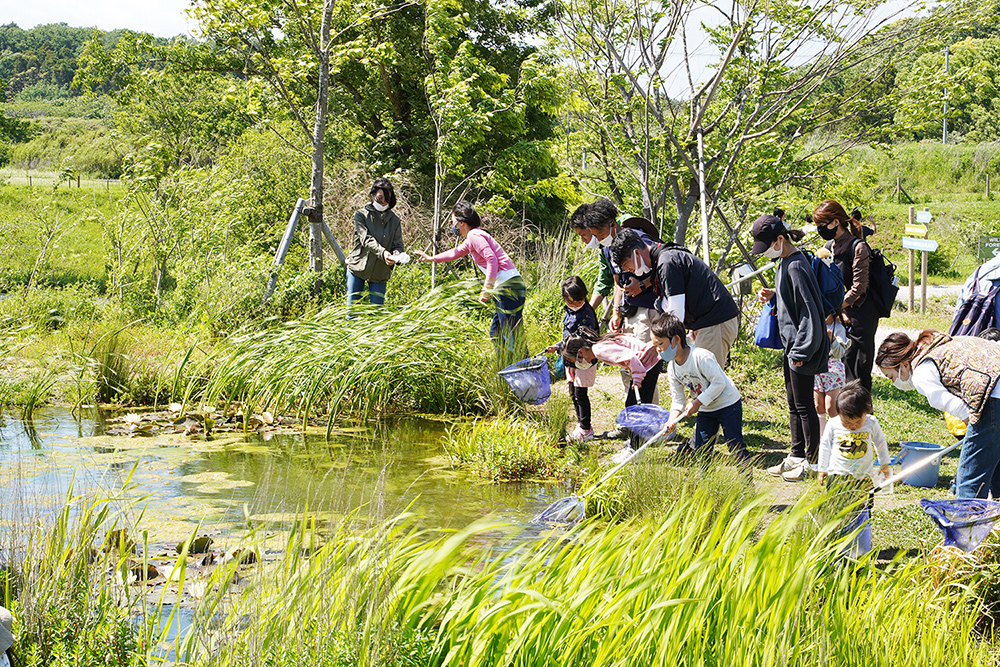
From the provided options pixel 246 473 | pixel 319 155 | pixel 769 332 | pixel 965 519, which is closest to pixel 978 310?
pixel 769 332

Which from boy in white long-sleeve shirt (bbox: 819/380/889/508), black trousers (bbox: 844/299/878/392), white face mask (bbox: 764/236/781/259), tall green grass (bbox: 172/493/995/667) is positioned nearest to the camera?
tall green grass (bbox: 172/493/995/667)

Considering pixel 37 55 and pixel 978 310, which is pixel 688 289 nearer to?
pixel 978 310

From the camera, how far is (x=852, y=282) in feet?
21.2

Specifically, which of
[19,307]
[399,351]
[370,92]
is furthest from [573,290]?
[370,92]

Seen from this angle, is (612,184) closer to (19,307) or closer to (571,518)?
(571,518)

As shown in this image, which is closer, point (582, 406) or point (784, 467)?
point (784, 467)

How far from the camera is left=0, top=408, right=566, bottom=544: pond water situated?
4930mm

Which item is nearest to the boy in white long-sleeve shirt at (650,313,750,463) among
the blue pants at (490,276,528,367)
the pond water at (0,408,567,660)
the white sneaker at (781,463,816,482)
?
the white sneaker at (781,463,816,482)

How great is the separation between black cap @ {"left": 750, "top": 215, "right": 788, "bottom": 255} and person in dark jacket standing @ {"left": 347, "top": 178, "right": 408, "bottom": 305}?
3952 millimetres

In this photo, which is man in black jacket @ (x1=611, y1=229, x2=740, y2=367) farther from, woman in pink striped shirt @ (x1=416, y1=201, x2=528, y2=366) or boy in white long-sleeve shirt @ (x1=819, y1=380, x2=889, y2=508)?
woman in pink striped shirt @ (x1=416, y1=201, x2=528, y2=366)

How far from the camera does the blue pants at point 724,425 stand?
548 cm

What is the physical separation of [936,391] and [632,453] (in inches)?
73.1

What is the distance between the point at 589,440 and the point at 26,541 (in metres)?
4.25

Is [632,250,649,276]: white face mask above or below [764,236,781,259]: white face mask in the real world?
below
